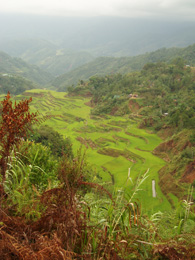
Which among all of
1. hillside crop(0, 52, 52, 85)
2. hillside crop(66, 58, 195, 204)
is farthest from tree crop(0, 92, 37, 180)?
hillside crop(0, 52, 52, 85)

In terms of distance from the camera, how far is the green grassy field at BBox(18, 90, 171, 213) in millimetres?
20734

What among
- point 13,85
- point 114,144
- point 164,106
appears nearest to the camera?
point 114,144

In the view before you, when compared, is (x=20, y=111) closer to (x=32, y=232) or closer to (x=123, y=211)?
(x=32, y=232)

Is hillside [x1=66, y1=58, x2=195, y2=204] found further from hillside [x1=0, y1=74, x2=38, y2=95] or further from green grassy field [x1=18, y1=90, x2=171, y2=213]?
hillside [x1=0, y1=74, x2=38, y2=95]

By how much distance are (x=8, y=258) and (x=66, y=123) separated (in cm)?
4031

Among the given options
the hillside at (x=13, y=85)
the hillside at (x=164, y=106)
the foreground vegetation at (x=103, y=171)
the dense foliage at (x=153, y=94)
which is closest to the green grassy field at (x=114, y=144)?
the foreground vegetation at (x=103, y=171)

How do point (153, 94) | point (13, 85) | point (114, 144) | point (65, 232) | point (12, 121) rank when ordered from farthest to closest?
point (13, 85) < point (153, 94) < point (114, 144) < point (12, 121) < point (65, 232)

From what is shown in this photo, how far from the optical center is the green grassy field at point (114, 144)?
2073 centimetres

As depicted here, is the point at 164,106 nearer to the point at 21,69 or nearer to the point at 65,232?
the point at 65,232

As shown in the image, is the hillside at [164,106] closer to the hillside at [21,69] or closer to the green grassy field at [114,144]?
the green grassy field at [114,144]

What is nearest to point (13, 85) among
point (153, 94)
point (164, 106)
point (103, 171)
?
point (153, 94)

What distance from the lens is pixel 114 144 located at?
31781 mm

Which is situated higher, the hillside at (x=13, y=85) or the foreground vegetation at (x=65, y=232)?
the foreground vegetation at (x=65, y=232)

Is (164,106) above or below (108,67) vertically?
below
